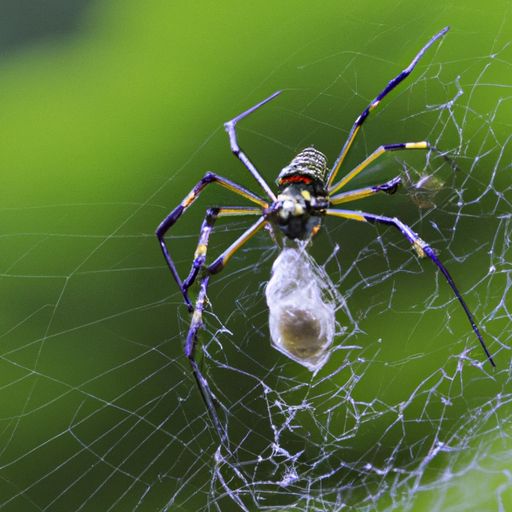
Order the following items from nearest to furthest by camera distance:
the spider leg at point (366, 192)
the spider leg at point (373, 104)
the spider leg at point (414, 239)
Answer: the spider leg at point (414, 239) < the spider leg at point (366, 192) < the spider leg at point (373, 104)

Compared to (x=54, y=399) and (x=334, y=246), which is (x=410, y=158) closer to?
(x=334, y=246)

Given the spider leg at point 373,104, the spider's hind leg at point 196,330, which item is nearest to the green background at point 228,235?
the spider leg at point 373,104

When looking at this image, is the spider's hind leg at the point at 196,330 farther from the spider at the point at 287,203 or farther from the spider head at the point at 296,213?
the spider head at the point at 296,213

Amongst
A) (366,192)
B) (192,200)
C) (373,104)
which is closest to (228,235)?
(192,200)

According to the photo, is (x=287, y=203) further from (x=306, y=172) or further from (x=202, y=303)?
(x=202, y=303)

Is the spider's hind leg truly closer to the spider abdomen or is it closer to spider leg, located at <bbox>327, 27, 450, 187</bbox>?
the spider abdomen

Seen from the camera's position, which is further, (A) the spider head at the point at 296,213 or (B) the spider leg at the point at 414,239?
(A) the spider head at the point at 296,213

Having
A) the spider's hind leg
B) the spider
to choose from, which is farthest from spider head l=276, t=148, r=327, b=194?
the spider's hind leg
